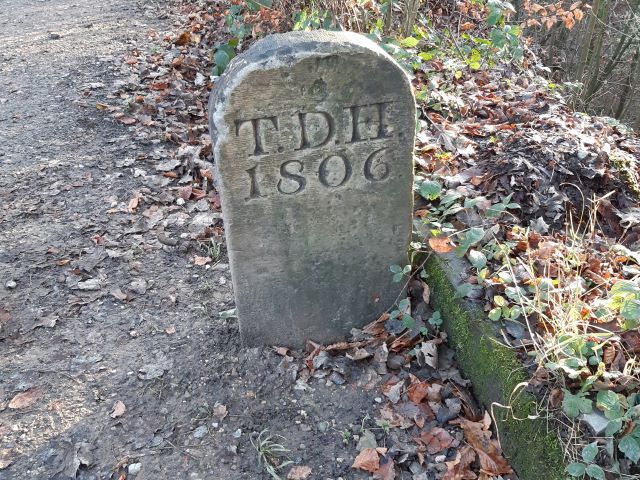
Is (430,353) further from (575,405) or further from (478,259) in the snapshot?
(575,405)

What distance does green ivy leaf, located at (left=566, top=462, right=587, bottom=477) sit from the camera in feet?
6.28

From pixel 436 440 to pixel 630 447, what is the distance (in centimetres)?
84

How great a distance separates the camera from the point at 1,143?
4977 millimetres

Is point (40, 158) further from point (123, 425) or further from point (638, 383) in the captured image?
point (638, 383)

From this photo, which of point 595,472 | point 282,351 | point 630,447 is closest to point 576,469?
point 595,472

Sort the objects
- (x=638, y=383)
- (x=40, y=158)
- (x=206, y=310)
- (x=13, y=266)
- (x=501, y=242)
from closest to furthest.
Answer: (x=638, y=383)
(x=501, y=242)
(x=206, y=310)
(x=13, y=266)
(x=40, y=158)

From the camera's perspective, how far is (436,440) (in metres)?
2.50

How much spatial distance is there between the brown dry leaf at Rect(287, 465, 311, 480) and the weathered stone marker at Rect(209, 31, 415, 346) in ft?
2.40

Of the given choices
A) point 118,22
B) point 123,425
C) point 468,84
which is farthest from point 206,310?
point 118,22

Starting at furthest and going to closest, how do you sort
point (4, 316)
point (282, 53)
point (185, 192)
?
point (185, 192)
point (4, 316)
point (282, 53)

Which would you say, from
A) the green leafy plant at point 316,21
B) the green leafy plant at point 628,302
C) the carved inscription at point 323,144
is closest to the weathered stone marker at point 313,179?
the carved inscription at point 323,144

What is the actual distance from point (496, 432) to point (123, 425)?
176 centimetres

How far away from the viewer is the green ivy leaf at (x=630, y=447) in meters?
1.87

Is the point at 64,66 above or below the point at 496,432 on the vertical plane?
above
